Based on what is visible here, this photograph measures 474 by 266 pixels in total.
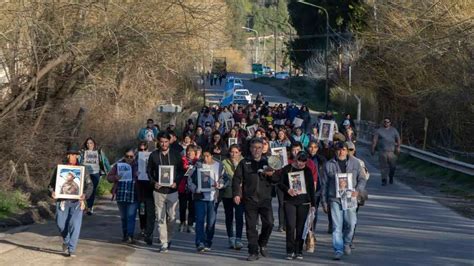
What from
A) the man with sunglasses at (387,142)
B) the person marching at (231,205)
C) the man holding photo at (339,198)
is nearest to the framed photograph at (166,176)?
the person marching at (231,205)

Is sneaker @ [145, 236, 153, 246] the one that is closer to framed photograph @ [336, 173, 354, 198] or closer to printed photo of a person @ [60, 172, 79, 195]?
printed photo of a person @ [60, 172, 79, 195]

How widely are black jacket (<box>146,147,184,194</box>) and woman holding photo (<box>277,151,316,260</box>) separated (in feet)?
5.73

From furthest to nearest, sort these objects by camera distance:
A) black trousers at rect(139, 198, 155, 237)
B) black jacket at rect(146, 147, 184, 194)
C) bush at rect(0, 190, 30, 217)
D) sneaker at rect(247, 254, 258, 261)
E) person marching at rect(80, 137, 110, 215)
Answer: person marching at rect(80, 137, 110, 215)
bush at rect(0, 190, 30, 217)
black trousers at rect(139, 198, 155, 237)
black jacket at rect(146, 147, 184, 194)
sneaker at rect(247, 254, 258, 261)

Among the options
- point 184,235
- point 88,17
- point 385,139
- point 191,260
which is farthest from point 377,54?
point 191,260

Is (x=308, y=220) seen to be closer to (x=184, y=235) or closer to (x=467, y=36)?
(x=184, y=235)

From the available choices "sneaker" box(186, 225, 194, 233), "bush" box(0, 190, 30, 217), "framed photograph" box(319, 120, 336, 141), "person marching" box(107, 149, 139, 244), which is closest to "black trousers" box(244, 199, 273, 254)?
"person marching" box(107, 149, 139, 244)

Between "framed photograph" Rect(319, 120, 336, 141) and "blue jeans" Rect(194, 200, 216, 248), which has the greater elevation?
"framed photograph" Rect(319, 120, 336, 141)

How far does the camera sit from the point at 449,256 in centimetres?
1330

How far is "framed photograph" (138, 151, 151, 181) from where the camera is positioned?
14711 millimetres

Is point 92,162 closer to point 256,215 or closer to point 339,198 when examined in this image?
point 256,215

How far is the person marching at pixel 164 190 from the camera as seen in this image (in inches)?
546

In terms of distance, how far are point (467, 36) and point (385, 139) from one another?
136 inches

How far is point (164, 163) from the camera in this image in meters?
14.1

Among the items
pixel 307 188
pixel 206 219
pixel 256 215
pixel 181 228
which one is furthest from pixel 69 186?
pixel 181 228
